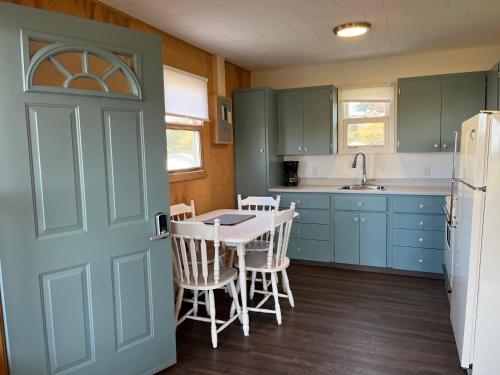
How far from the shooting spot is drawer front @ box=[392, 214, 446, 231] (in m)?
3.88

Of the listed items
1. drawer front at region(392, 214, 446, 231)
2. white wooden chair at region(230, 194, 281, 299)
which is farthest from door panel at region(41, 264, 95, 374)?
drawer front at region(392, 214, 446, 231)

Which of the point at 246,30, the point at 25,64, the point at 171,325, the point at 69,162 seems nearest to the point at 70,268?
the point at 69,162

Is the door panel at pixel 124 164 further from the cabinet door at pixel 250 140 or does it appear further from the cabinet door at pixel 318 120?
the cabinet door at pixel 318 120

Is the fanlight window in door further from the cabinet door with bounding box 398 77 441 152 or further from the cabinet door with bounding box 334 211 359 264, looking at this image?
the cabinet door with bounding box 398 77 441 152

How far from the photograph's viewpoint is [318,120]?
459 centimetres

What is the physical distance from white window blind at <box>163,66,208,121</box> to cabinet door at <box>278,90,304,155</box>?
1129 millimetres

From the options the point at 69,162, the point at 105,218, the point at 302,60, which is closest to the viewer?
the point at 69,162

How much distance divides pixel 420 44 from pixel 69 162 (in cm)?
363

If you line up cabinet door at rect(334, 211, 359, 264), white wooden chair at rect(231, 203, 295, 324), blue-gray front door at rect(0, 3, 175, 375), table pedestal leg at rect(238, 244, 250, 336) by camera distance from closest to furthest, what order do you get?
blue-gray front door at rect(0, 3, 175, 375) < table pedestal leg at rect(238, 244, 250, 336) < white wooden chair at rect(231, 203, 295, 324) < cabinet door at rect(334, 211, 359, 264)

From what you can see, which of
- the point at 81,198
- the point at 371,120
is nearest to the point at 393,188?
the point at 371,120

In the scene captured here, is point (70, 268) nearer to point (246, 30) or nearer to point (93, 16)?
point (93, 16)

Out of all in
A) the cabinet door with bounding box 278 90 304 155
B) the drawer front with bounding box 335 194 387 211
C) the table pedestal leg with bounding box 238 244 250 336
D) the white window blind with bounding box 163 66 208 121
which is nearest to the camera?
the table pedestal leg with bounding box 238 244 250 336

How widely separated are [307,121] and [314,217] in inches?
46.4

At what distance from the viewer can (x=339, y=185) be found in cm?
483
